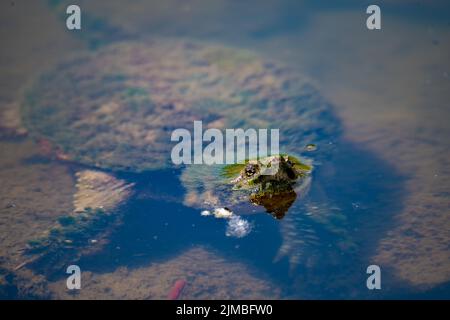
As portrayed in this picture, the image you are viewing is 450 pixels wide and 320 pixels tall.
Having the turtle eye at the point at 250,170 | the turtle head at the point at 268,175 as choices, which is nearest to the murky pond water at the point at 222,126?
the turtle head at the point at 268,175

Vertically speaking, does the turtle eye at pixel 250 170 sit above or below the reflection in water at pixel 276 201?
above

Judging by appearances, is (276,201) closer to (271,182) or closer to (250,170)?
(271,182)

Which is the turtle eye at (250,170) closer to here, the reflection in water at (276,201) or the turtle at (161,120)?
the turtle at (161,120)

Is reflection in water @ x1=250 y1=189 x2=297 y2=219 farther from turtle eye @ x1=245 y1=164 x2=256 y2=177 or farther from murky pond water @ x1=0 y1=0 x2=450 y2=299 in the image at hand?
turtle eye @ x1=245 y1=164 x2=256 y2=177

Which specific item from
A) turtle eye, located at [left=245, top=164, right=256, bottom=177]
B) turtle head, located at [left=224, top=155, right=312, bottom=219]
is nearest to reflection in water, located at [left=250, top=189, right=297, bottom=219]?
turtle head, located at [left=224, top=155, right=312, bottom=219]

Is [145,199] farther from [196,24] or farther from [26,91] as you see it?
[196,24]

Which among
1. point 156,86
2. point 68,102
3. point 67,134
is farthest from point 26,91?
point 156,86
